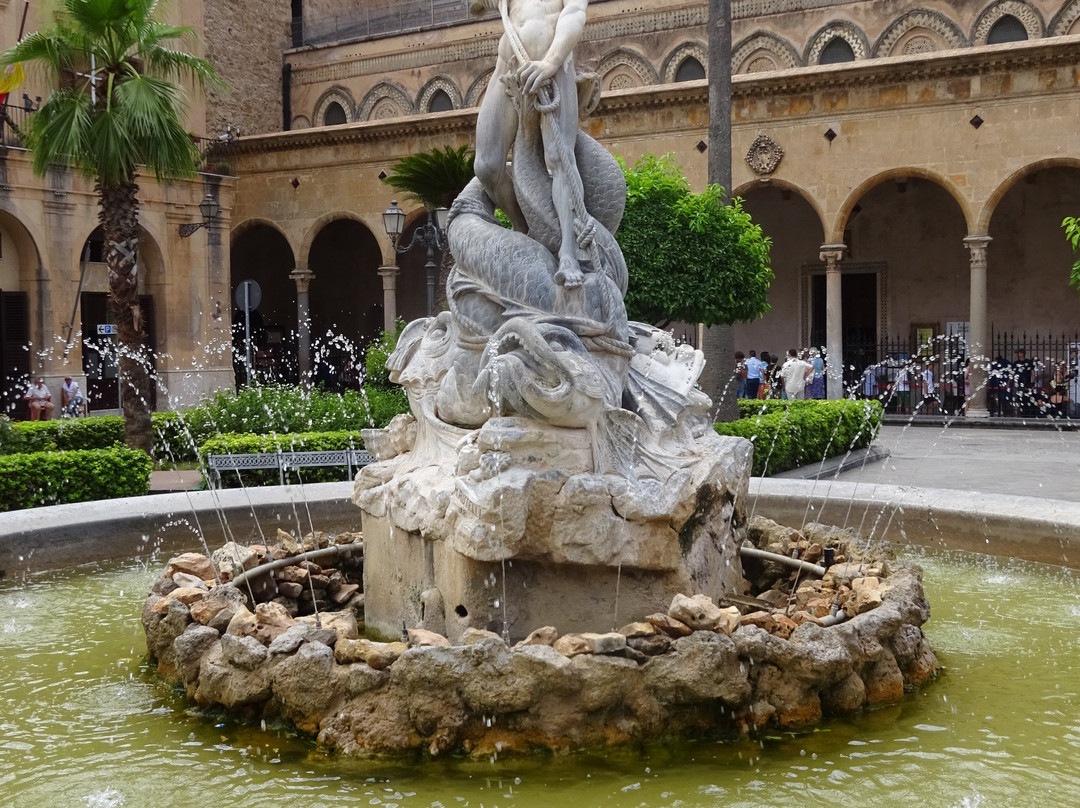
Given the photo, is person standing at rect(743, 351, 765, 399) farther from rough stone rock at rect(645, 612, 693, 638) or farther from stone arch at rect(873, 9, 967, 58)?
rough stone rock at rect(645, 612, 693, 638)

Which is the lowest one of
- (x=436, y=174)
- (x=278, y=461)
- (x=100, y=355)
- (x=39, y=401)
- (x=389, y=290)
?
(x=278, y=461)

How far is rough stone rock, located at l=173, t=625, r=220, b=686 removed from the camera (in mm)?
4270

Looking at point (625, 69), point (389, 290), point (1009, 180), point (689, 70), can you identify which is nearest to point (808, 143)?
point (1009, 180)

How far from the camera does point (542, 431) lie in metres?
4.44

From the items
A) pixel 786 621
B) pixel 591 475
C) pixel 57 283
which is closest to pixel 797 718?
pixel 786 621

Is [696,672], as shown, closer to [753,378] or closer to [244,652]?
[244,652]

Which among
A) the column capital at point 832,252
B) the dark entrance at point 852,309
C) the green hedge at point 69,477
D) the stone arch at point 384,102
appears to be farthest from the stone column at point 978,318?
the stone arch at point 384,102

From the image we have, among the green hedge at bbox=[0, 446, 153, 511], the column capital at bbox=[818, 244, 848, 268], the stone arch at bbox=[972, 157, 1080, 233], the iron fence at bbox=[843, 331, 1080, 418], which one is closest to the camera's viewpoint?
the green hedge at bbox=[0, 446, 153, 511]

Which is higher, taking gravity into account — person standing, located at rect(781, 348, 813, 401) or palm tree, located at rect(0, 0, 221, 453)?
palm tree, located at rect(0, 0, 221, 453)

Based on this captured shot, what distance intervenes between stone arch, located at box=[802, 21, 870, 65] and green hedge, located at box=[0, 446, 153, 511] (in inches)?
779

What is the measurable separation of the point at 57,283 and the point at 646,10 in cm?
1482

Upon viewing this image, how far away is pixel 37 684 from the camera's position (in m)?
4.66

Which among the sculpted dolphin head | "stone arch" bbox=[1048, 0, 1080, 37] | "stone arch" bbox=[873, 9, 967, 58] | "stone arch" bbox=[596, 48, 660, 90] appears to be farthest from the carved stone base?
"stone arch" bbox=[596, 48, 660, 90]

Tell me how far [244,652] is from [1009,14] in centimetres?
2431
